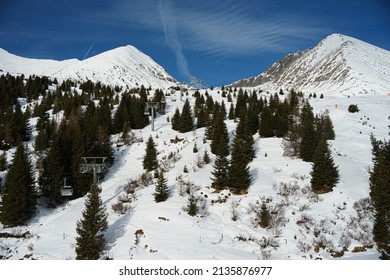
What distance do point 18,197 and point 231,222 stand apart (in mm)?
17053

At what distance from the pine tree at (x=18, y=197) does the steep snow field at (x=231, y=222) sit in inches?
36.8

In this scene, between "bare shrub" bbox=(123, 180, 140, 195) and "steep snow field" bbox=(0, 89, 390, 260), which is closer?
"steep snow field" bbox=(0, 89, 390, 260)

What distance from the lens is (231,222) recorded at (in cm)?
2131

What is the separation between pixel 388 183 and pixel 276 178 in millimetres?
10377

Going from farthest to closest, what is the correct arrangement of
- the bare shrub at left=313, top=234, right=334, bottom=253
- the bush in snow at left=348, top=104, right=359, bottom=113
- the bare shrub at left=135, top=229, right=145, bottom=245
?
the bush in snow at left=348, top=104, right=359, bottom=113
the bare shrub at left=135, top=229, right=145, bottom=245
the bare shrub at left=313, top=234, right=334, bottom=253

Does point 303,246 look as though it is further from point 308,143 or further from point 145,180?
point 145,180

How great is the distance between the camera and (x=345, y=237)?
18266 millimetres

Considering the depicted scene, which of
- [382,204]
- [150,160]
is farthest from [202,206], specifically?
[150,160]

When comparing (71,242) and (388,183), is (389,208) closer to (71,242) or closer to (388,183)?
(388,183)

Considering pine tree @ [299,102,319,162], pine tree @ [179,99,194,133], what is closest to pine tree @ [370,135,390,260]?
pine tree @ [299,102,319,162]

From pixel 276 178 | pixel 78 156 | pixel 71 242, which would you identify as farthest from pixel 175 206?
pixel 78 156

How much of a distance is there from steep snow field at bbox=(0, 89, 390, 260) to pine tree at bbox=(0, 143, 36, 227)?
93 centimetres

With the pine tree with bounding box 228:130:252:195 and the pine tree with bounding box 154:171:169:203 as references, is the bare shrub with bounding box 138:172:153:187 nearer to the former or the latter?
the pine tree with bounding box 154:171:169:203

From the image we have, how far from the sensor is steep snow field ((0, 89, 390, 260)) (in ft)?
55.3
